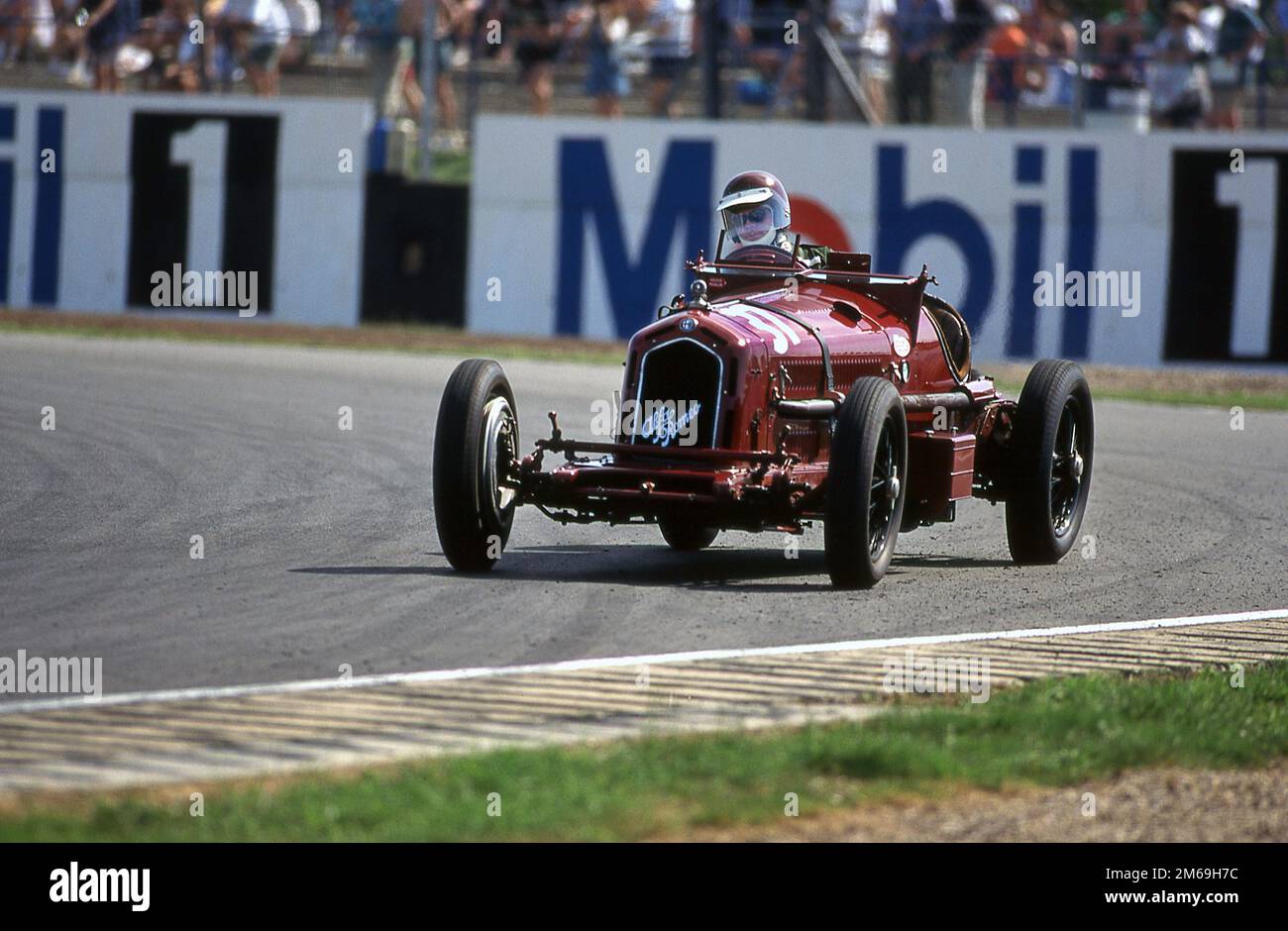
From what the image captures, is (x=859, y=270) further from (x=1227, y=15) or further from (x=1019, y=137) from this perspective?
(x=1227, y=15)

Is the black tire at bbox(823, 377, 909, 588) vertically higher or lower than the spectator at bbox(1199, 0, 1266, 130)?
lower

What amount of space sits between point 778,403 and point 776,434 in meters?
0.19

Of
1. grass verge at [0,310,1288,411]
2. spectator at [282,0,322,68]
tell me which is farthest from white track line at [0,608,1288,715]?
spectator at [282,0,322,68]

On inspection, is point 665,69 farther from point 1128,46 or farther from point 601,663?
point 601,663

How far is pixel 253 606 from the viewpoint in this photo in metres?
7.41

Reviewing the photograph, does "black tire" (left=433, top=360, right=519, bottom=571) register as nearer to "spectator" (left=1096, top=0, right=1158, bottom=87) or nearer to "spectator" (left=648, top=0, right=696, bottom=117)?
"spectator" (left=1096, top=0, right=1158, bottom=87)

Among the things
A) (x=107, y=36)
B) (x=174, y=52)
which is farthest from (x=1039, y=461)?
(x=107, y=36)

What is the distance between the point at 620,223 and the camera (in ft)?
65.6

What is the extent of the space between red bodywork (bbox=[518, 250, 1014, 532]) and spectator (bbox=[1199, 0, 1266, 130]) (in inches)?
→ 436

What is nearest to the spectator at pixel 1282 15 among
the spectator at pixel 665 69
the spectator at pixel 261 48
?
the spectator at pixel 665 69

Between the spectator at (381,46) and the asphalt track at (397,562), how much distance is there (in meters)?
7.31

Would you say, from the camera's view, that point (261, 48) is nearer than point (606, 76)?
No

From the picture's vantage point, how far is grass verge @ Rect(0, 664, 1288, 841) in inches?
185

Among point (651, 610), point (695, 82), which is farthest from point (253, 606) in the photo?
point (695, 82)
